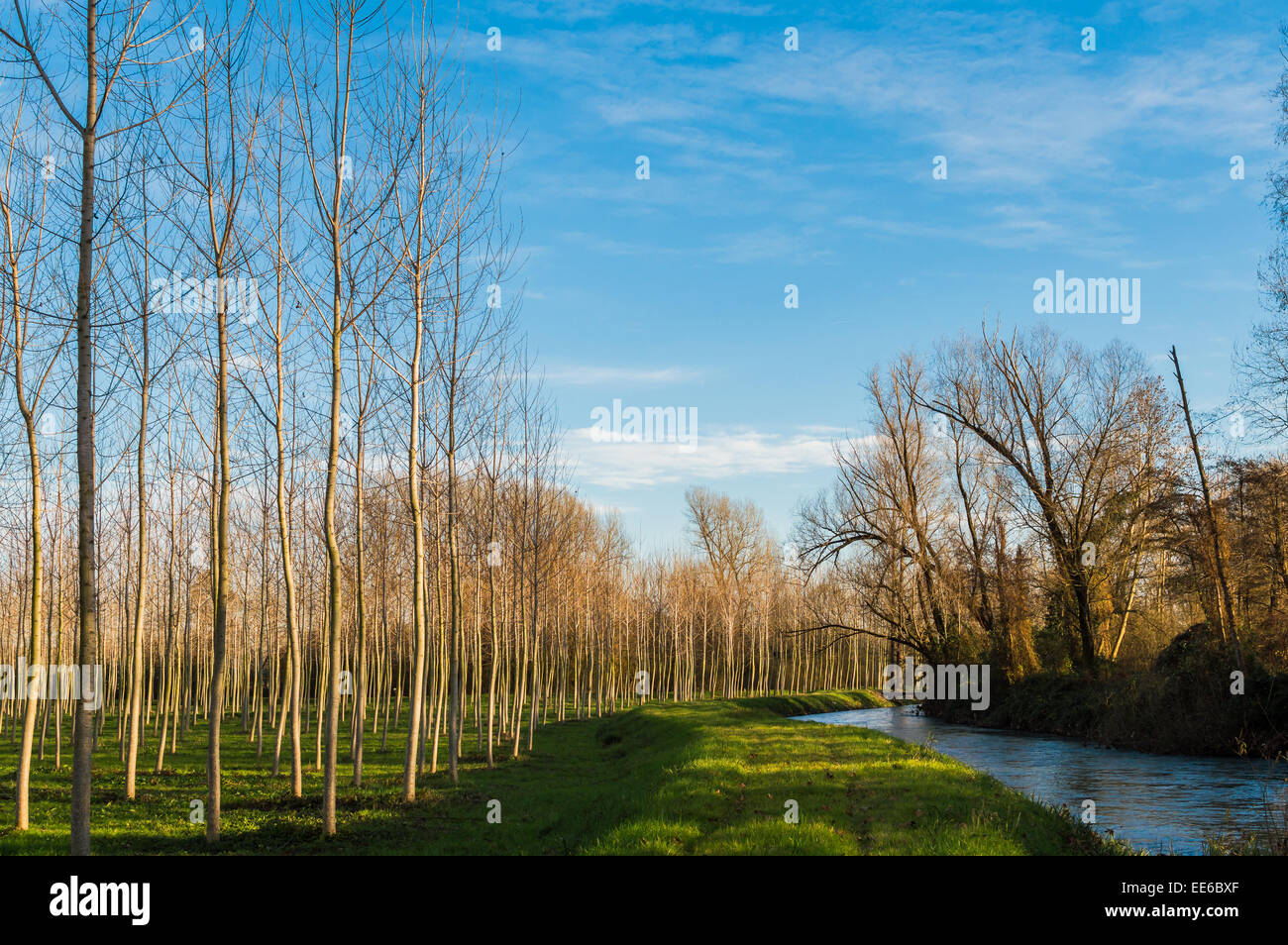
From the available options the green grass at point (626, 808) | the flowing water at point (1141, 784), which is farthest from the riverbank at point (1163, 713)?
the green grass at point (626, 808)

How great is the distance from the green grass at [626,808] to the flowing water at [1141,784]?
6.18 feet

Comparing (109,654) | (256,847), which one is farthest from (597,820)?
(109,654)

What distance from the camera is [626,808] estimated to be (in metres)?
12.5

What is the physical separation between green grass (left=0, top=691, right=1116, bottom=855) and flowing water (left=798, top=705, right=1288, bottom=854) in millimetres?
1883

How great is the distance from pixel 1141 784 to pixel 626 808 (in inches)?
479

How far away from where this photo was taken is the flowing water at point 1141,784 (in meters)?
13.0

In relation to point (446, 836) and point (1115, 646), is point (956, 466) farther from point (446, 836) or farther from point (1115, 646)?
point (446, 836)

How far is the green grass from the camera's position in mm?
9758
